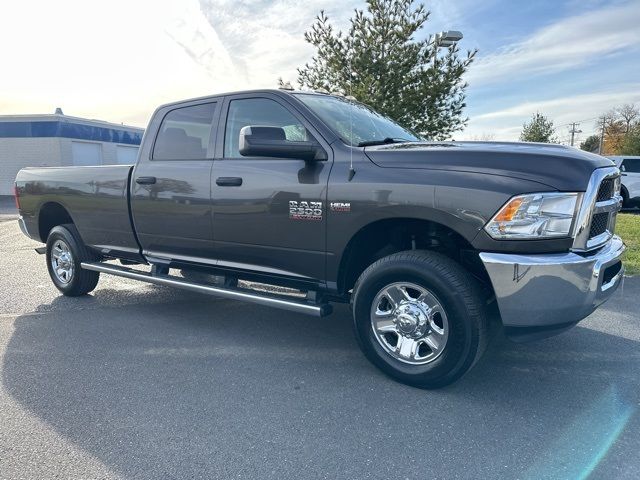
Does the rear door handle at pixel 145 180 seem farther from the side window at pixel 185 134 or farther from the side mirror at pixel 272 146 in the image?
the side mirror at pixel 272 146

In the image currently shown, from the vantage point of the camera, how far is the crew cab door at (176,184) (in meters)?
4.31

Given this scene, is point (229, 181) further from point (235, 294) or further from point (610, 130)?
point (610, 130)

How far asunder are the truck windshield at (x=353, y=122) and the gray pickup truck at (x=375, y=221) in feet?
0.08

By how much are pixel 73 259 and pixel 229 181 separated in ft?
8.69

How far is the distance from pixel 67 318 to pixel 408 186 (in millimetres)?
3746

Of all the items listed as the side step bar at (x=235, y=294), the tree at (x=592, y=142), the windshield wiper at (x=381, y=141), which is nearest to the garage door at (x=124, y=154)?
the side step bar at (x=235, y=294)

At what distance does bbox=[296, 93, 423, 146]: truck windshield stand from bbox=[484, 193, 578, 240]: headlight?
1.30m

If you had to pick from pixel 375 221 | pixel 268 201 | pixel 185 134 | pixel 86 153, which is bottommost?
pixel 375 221

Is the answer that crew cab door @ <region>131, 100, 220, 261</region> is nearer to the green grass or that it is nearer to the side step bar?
the side step bar

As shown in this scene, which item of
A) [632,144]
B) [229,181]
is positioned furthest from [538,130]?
[229,181]

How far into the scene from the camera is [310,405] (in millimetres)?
3141

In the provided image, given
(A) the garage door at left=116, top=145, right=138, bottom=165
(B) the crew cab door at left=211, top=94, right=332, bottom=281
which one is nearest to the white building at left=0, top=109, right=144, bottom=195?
(A) the garage door at left=116, top=145, right=138, bottom=165

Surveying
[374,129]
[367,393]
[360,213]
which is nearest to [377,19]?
[374,129]

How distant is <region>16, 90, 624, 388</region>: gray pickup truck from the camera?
2.87 meters
